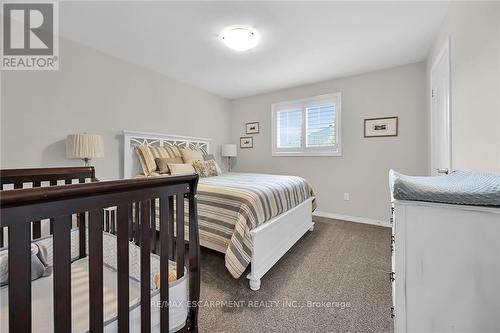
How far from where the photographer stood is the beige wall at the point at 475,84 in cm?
118

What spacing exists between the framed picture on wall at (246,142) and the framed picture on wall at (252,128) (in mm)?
127

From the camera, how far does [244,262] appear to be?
1.65 meters

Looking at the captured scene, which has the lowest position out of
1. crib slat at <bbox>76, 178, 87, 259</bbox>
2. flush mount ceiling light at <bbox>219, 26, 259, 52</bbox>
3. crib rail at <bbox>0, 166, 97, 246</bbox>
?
crib slat at <bbox>76, 178, 87, 259</bbox>

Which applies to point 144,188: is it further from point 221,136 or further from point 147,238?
point 221,136

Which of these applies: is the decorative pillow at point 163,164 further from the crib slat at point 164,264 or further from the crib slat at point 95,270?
the crib slat at point 95,270

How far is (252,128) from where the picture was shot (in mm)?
4504

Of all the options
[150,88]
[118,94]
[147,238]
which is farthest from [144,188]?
[150,88]

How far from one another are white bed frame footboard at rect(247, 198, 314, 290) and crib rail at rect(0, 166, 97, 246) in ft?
3.81

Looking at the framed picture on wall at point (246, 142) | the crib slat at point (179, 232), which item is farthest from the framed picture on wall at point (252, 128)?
the crib slat at point (179, 232)

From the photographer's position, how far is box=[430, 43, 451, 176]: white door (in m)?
2.00

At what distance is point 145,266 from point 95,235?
0.75ft

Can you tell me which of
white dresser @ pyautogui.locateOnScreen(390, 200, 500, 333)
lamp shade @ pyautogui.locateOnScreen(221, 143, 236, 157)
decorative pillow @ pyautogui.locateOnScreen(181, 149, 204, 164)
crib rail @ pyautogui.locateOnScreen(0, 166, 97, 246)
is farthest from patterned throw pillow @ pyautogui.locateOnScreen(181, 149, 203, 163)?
white dresser @ pyautogui.locateOnScreen(390, 200, 500, 333)

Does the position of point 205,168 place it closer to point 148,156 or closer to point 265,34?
point 148,156

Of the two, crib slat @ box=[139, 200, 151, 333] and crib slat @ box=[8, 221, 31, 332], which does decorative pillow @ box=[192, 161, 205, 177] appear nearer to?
crib slat @ box=[139, 200, 151, 333]
